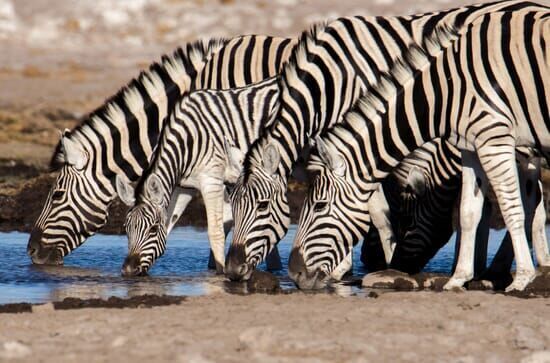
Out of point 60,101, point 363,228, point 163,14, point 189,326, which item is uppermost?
point 163,14

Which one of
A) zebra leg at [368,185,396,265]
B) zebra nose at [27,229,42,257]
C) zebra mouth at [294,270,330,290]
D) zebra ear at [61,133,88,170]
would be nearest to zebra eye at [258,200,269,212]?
zebra mouth at [294,270,330,290]

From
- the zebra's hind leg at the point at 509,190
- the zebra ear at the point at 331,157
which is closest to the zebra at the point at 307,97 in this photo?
the zebra ear at the point at 331,157

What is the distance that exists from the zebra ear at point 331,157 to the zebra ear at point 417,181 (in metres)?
1.63

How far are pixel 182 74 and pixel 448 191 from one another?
2.77 meters

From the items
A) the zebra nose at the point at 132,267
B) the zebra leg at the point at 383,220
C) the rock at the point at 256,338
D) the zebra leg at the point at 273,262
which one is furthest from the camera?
the zebra leg at the point at 273,262

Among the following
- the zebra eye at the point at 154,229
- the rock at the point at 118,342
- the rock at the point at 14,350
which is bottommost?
the rock at the point at 14,350

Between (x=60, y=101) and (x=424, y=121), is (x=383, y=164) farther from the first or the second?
(x=60, y=101)

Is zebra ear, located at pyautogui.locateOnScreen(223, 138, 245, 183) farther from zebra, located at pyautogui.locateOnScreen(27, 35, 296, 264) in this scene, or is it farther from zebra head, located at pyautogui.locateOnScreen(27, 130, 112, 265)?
zebra head, located at pyautogui.locateOnScreen(27, 130, 112, 265)

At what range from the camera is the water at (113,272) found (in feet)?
32.4

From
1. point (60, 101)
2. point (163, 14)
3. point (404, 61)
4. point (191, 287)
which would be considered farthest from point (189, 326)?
point (163, 14)

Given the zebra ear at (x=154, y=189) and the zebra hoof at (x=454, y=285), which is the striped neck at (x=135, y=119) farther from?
the zebra hoof at (x=454, y=285)

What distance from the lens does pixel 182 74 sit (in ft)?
40.5

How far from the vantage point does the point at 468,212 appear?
380 inches

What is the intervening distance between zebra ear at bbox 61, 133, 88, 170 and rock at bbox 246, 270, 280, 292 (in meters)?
2.63
